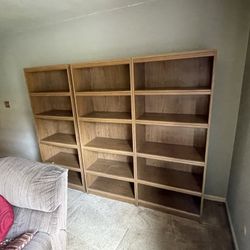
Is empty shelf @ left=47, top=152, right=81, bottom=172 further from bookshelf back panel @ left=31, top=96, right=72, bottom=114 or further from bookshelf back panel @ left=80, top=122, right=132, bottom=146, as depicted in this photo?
bookshelf back panel @ left=31, top=96, right=72, bottom=114

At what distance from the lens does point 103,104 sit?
218cm

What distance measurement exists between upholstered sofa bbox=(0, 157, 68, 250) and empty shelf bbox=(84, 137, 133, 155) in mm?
752

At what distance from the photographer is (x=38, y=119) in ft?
7.65

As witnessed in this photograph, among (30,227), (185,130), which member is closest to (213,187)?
(185,130)

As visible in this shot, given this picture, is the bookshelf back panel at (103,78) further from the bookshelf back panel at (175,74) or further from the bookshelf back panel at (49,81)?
the bookshelf back panel at (49,81)

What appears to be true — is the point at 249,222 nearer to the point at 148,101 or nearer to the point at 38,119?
the point at 148,101

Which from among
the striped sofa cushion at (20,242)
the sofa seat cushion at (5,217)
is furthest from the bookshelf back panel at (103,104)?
the striped sofa cushion at (20,242)

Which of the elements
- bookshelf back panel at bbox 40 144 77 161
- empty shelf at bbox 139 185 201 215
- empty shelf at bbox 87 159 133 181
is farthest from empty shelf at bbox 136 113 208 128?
bookshelf back panel at bbox 40 144 77 161

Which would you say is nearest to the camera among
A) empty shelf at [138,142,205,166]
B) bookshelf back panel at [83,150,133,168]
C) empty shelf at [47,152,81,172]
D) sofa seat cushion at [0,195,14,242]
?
sofa seat cushion at [0,195,14,242]

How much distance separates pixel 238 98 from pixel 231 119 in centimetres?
21

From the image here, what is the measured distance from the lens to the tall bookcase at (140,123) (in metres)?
1.67

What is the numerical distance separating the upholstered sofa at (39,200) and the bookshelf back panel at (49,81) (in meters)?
1.29

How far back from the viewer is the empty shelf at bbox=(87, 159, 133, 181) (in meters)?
2.04

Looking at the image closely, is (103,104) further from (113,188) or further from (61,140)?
(113,188)
